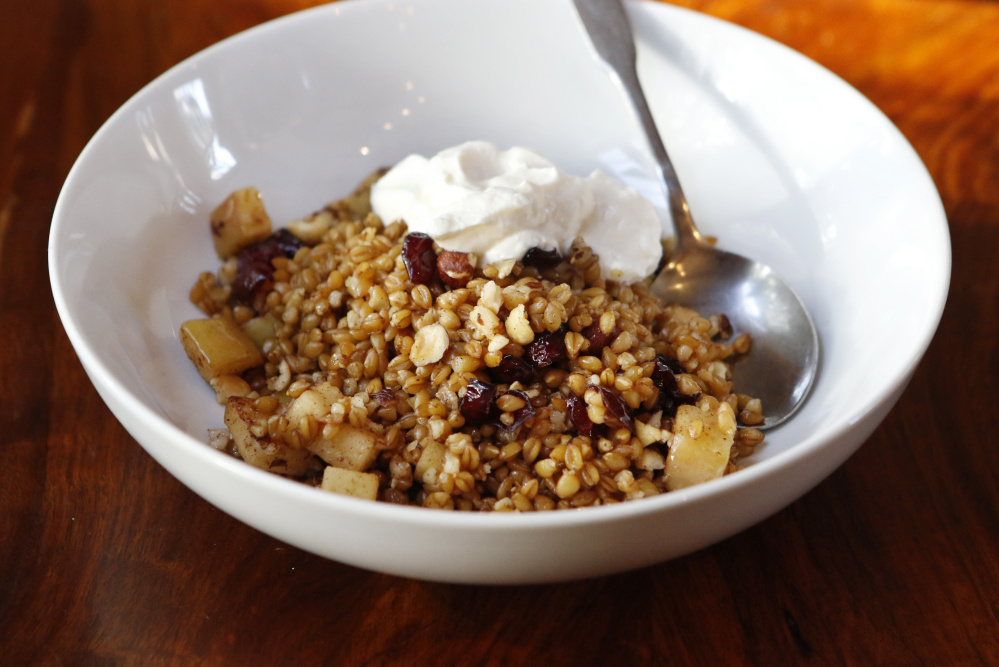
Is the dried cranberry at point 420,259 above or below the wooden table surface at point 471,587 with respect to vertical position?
above

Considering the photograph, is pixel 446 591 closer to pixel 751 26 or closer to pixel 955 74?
pixel 751 26

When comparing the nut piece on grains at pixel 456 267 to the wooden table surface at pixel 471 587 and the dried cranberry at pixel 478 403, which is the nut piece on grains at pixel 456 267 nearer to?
the dried cranberry at pixel 478 403

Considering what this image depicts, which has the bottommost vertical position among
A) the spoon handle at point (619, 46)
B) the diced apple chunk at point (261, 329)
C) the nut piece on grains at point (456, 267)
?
the diced apple chunk at point (261, 329)

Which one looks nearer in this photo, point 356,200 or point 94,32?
point 356,200

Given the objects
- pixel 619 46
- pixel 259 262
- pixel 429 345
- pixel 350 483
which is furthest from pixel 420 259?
pixel 619 46

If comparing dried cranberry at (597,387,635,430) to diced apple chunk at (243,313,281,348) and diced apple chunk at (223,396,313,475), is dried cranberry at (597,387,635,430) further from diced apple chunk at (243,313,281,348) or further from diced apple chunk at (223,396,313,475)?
diced apple chunk at (243,313,281,348)

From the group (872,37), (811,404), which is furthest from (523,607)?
(872,37)

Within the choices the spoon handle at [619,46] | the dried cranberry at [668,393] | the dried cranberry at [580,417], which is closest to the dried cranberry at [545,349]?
the dried cranberry at [580,417]
